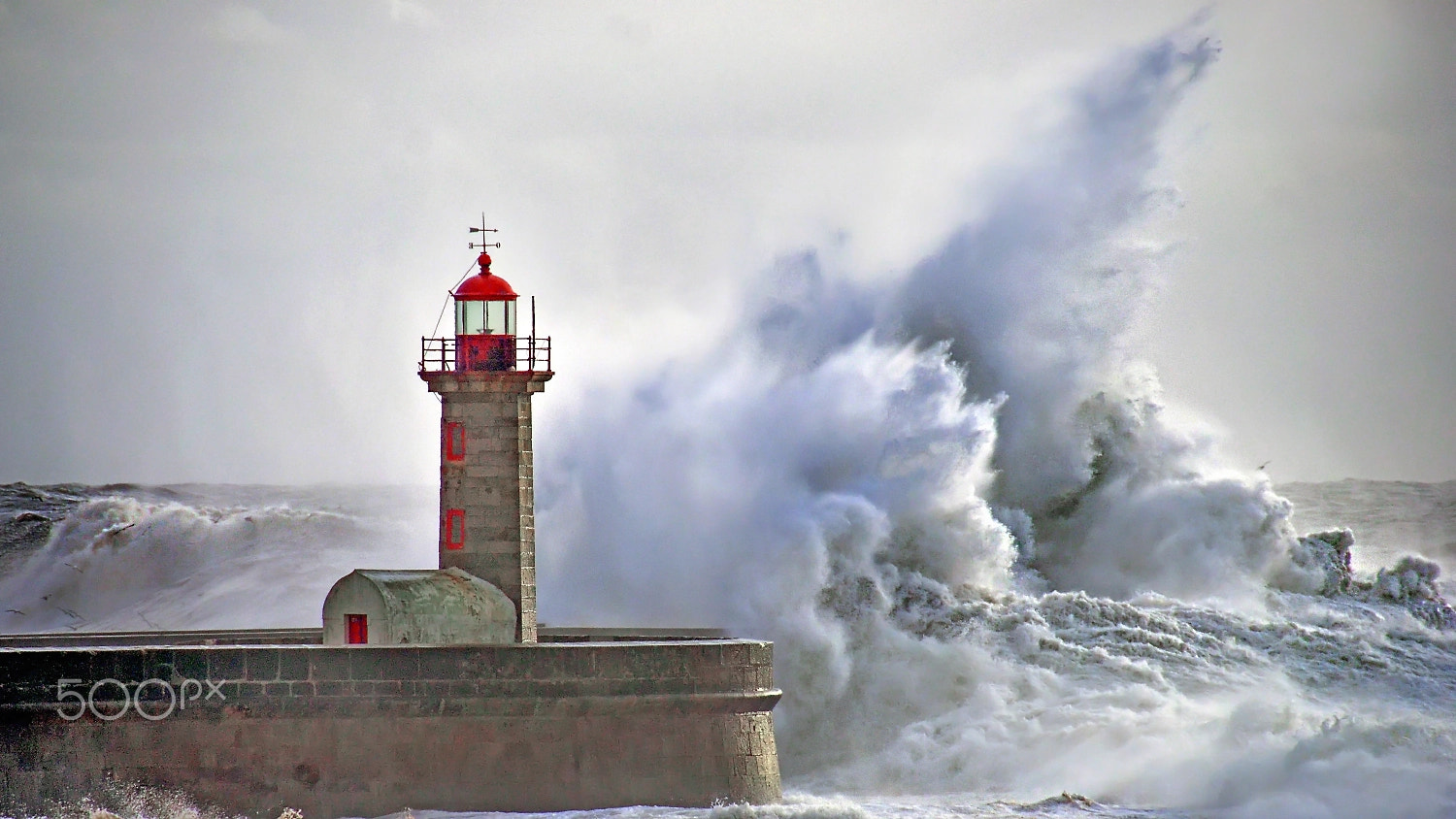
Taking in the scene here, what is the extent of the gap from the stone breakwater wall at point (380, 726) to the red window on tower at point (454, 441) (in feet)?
7.45

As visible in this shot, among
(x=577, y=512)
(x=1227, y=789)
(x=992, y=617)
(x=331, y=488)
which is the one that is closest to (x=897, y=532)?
(x=992, y=617)

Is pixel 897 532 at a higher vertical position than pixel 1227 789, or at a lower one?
higher

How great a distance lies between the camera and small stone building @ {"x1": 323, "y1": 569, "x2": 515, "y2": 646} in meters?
18.4

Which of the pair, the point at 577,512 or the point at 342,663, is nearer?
the point at 342,663

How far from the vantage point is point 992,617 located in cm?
2366

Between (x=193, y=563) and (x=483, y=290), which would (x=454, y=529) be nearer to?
(x=483, y=290)

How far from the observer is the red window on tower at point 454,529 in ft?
63.7

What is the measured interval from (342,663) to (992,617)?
8287 millimetres

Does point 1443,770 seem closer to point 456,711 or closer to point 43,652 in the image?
point 456,711

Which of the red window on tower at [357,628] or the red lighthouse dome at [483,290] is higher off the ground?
the red lighthouse dome at [483,290]
